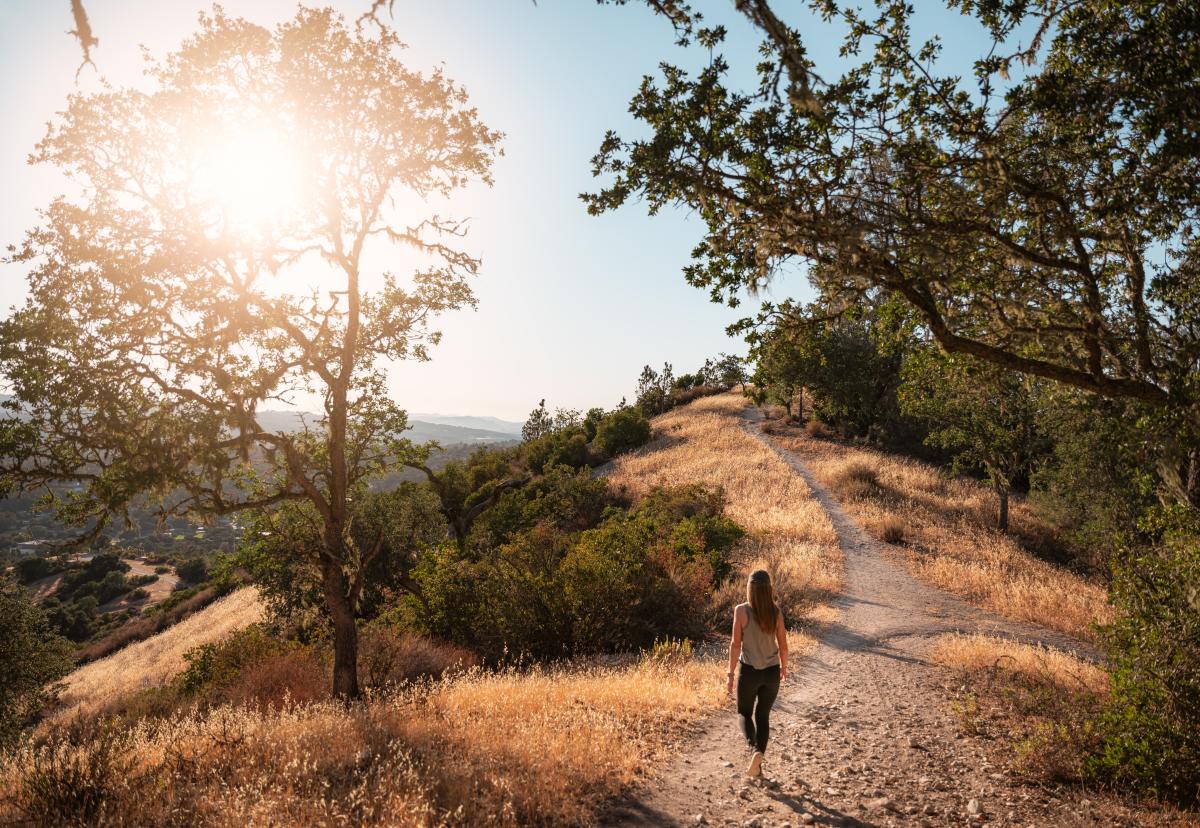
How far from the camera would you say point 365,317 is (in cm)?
951

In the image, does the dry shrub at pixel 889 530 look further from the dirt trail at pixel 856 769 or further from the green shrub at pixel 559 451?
the green shrub at pixel 559 451

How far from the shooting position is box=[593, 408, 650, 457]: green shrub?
49.8 meters

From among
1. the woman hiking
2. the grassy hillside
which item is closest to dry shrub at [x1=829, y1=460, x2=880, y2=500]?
the grassy hillside

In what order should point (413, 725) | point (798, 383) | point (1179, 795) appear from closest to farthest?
point (1179, 795) → point (413, 725) → point (798, 383)

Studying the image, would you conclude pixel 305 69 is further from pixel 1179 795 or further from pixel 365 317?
pixel 1179 795

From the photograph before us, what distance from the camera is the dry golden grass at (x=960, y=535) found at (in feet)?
46.8

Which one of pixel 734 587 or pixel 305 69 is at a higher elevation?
pixel 305 69

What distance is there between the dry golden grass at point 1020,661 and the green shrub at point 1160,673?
7.18 ft

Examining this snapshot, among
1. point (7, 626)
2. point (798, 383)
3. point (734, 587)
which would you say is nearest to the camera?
point (734, 587)

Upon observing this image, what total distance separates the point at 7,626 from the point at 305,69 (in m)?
23.7

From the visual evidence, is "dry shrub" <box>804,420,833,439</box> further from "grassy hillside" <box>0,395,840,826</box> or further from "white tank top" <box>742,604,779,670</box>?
"white tank top" <box>742,604,779,670</box>

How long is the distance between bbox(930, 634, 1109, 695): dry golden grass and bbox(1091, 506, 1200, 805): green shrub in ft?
7.18

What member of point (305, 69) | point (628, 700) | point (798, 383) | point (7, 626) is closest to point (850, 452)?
point (798, 383)

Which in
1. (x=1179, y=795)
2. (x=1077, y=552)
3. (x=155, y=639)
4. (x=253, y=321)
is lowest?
(x=155, y=639)
